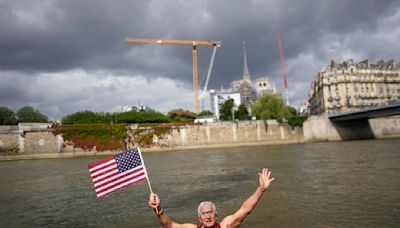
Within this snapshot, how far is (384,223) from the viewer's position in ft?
25.3

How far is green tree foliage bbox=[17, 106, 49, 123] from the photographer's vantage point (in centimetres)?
10145

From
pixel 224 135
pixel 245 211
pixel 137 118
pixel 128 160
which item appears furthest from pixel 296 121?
pixel 245 211

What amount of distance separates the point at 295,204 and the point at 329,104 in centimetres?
8955

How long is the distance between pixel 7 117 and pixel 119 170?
106 meters

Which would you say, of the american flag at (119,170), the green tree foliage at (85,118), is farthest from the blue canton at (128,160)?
the green tree foliage at (85,118)

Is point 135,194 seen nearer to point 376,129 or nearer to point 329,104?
point 376,129

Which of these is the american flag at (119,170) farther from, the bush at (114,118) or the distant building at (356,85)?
the distant building at (356,85)

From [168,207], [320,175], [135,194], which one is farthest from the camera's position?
[320,175]

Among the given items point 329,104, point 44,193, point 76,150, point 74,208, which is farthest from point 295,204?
point 329,104

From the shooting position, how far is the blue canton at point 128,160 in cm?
583

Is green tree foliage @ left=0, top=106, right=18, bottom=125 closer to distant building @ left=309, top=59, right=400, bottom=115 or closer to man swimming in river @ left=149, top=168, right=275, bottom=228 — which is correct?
distant building @ left=309, top=59, right=400, bottom=115

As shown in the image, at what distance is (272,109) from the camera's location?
71.1 meters

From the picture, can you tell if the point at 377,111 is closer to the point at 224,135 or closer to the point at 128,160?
the point at 224,135

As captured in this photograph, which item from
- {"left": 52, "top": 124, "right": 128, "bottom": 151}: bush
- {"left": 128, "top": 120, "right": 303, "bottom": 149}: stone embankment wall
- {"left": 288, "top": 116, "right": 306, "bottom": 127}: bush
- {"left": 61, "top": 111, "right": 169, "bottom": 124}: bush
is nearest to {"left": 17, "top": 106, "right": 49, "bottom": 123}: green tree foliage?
{"left": 61, "top": 111, "right": 169, "bottom": 124}: bush
